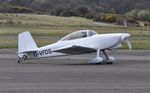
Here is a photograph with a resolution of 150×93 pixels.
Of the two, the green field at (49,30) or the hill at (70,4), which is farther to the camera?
the hill at (70,4)

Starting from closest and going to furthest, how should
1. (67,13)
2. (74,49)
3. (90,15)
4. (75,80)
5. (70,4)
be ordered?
(75,80)
(74,49)
(90,15)
(67,13)
(70,4)

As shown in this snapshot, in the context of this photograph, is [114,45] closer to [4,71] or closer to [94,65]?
[94,65]

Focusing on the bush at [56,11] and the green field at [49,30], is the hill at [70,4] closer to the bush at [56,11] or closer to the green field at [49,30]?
the bush at [56,11]

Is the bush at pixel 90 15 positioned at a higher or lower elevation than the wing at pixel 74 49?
higher

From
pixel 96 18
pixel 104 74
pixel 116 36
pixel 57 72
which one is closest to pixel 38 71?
pixel 57 72

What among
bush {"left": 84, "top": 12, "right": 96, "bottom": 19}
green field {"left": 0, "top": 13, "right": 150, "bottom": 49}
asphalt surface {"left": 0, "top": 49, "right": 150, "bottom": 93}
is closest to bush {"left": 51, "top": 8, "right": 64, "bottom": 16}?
bush {"left": 84, "top": 12, "right": 96, "bottom": 19}

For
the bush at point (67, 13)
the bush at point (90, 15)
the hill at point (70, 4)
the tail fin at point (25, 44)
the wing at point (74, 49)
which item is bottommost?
the wing at point (74, 49)

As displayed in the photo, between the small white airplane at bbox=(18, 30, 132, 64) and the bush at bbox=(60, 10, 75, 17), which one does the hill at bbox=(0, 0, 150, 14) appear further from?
the small white airplane at bbox=(18, 30, 132, 64)

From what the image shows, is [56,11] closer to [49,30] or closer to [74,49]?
[49,30]

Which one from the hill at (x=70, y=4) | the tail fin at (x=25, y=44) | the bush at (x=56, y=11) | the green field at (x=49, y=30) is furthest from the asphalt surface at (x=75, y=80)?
the bush at (x=56, y=11)

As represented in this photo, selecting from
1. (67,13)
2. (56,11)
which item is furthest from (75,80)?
(56,11)

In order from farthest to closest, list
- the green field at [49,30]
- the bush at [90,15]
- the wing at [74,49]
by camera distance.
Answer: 1. the bush at [90,15]
2. the green field at [49,30]
3. the wing at [74,49]

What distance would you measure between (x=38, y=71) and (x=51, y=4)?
3452 inches

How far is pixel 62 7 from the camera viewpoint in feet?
300
